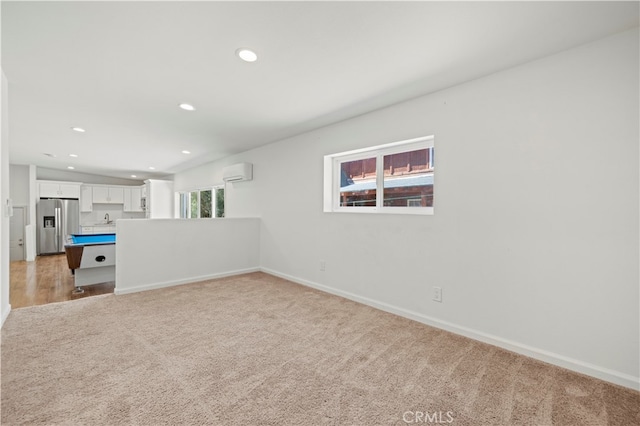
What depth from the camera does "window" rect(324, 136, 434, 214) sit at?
285 cm

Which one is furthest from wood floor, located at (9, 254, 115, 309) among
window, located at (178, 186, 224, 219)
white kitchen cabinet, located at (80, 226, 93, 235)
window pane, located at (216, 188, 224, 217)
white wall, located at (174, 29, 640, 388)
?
white wall, located at (174, 29, 640, 388)

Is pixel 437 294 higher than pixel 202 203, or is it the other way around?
pixel 202 203

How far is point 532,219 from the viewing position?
204 centimetres

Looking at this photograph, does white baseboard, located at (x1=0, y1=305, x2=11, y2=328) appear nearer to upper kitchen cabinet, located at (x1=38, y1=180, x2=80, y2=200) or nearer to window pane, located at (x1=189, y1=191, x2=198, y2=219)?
window pane, located at (x1=189, y1=191, x2=198, y2=219)

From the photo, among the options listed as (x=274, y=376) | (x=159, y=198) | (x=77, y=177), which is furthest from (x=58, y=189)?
(x=274, y=376)

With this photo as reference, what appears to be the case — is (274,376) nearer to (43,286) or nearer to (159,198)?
(43,286)

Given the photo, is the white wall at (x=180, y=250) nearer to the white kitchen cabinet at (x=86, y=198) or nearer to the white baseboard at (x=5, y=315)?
the white baseboard at (x=5, y=315)

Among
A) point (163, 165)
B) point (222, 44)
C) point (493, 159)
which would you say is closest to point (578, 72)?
point (493, 159)

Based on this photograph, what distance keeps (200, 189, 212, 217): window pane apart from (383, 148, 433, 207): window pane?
504 centimetres

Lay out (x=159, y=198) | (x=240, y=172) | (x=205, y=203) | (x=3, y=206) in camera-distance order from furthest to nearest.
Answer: (x=159, y=198)
(x=205, y=203)
(x=240, y=172)
(x=3, y=206)

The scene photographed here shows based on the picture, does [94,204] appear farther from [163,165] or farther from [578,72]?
[578,72]

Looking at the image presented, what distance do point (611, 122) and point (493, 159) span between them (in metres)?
0.67

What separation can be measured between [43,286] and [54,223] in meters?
4.27

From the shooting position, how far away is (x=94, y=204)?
834cm
